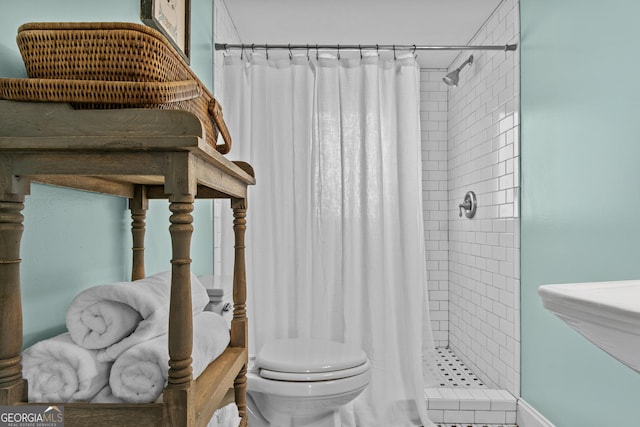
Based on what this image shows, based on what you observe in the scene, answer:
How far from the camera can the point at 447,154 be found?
140 inches

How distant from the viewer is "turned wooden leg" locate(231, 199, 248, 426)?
1.26 meters

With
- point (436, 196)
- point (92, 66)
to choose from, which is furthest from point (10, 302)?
point (436, 196)

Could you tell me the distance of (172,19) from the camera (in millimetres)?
1623

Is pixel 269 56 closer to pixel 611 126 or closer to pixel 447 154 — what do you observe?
pixel 611 126

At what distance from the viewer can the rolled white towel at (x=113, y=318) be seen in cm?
77

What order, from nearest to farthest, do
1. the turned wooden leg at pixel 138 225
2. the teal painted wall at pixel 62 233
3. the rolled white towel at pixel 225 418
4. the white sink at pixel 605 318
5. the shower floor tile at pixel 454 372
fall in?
the white sink at pixel 605 318 → the teal painted wall at pixel 62 233 → the turned wooden leg at pixel 138 225 → the rolled white towel at pixel 225 418 → the shower floor tile at pixel 454 372

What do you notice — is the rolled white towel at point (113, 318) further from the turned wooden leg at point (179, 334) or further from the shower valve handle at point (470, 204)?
the shower valve handle at point (470, 204)

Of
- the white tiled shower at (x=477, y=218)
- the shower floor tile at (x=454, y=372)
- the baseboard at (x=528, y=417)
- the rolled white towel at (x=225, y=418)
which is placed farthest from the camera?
the shower floor tile at (x=454, y=372)

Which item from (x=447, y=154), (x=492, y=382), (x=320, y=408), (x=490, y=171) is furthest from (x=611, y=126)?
(x=447, y=154)

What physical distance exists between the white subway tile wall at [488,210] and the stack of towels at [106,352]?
2.02m

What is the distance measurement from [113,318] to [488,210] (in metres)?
2.40

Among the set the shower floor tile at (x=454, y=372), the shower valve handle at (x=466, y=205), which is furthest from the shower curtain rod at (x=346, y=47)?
the shower floor tile at (x=454, y=372)

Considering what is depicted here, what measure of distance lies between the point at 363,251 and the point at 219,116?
1.34 metres

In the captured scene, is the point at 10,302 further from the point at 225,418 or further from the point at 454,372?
the point at 454,372
